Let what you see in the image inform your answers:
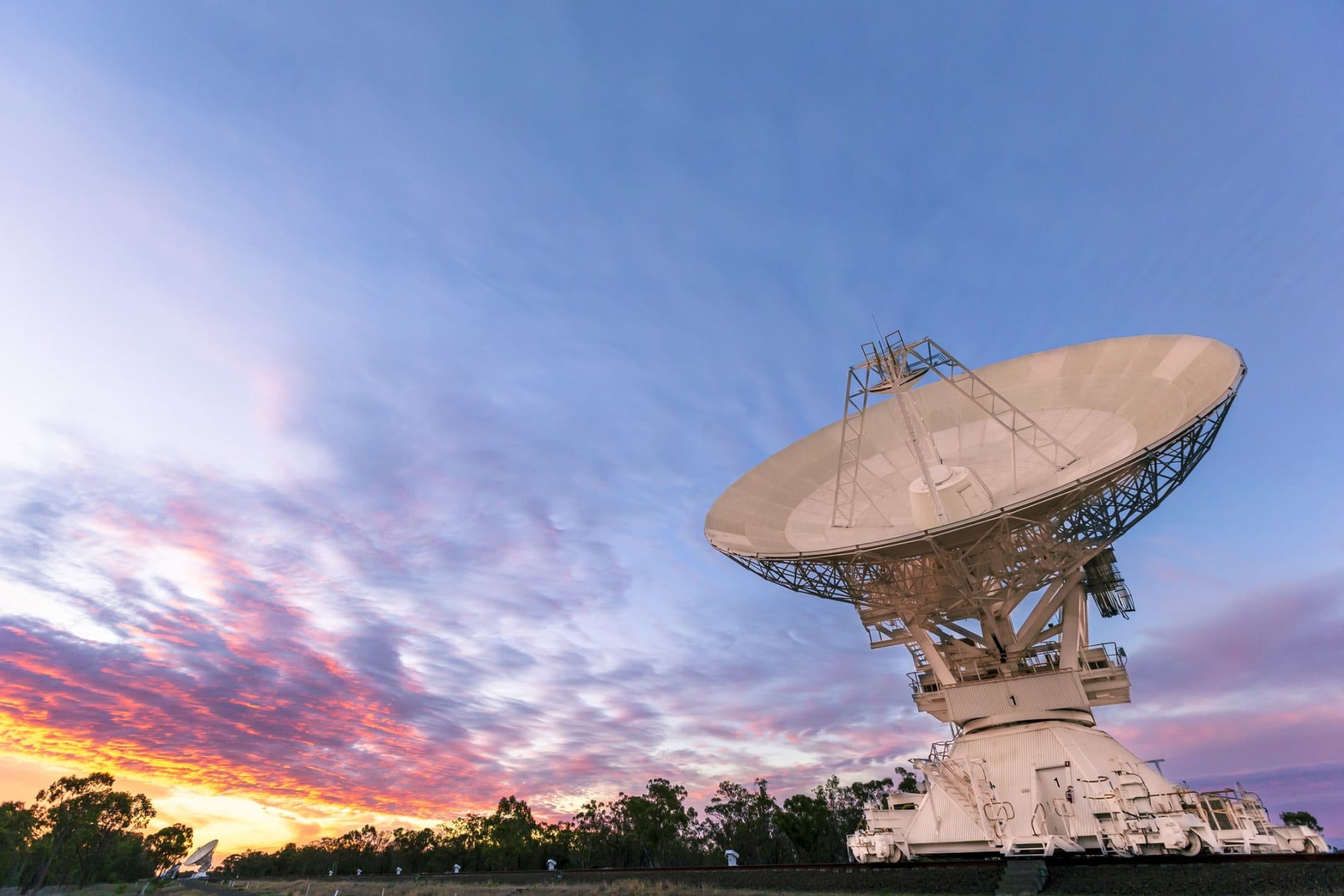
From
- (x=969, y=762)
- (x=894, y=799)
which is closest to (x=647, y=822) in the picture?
(x=894, y=799)

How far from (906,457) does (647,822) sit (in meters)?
48.8

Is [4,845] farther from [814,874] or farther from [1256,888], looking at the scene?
[1256,888]

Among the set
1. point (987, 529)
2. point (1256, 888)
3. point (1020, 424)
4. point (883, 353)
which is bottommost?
point (1256, 888)

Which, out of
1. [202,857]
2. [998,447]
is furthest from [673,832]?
[998,447]

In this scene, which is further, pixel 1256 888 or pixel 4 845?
pixel 4 845

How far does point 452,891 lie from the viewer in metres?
25.6

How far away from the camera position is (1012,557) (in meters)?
20.2

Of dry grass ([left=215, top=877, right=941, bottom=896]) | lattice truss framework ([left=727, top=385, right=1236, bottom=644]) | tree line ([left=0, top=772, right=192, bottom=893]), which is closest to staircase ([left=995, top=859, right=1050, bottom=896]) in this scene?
dry grass ([left=215, top=877, right=941, bottom=896])

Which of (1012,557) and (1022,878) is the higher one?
(1012,557)

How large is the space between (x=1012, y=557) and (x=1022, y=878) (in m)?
8.72

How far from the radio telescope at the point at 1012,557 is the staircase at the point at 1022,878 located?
2.73 m

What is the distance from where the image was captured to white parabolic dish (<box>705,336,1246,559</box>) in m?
18.4

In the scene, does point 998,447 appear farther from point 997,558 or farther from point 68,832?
point 68,832

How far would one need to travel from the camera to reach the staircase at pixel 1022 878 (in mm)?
13887
